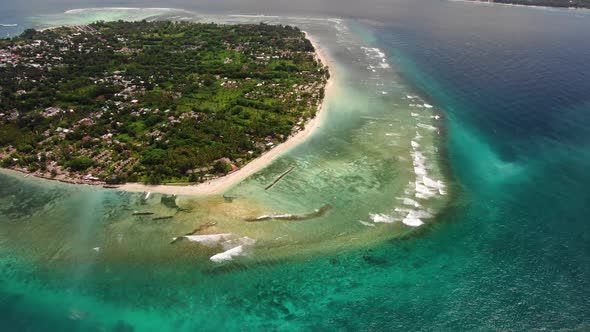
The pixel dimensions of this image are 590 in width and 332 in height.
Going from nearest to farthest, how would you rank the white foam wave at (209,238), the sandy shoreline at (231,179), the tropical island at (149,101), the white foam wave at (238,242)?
the white foam wave at (238,242), the white foam wave at (209,238), the sandy shoreline at (231,179), the tropical island at (149,101)

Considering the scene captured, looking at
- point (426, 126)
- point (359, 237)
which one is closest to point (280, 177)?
point (359, 237)

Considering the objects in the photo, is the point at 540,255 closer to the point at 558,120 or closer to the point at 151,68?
the point at 558,120

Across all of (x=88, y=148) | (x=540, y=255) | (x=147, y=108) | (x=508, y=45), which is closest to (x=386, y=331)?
(x=540, y=255)

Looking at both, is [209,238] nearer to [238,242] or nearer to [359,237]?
[238,242]

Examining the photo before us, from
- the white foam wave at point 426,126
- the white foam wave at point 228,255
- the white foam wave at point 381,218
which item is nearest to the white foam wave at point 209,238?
the white foam wave at point 228,255

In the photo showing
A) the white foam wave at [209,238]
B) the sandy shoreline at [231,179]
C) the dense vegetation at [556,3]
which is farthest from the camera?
the dense vegetation at [556,3]

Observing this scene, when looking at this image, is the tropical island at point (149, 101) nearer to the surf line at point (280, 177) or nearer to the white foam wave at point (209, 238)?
the surf line at point (280, 177)
